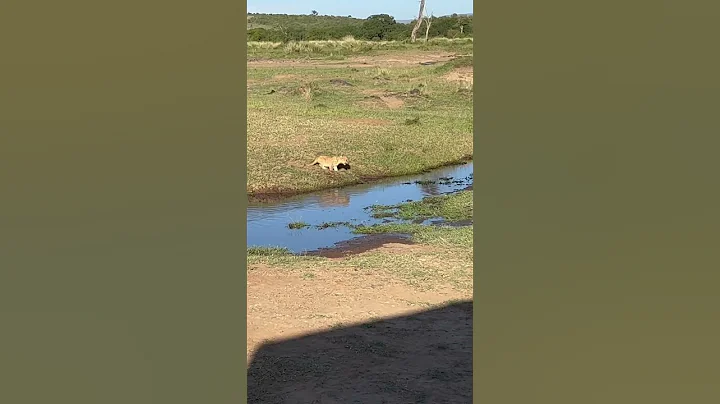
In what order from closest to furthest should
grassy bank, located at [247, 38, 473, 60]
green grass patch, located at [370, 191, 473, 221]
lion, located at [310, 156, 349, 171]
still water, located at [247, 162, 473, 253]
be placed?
still water, located at [247, 162, 473, 253]
green grass patch, located at [370, 191, 473, 221]
lion, located at [310, 156, 349, 171]
grassy bank, located at [247, 38, 473, 60]

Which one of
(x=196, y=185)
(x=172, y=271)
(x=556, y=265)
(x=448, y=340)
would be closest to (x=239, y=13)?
(x=196, y=185)

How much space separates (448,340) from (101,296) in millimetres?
4220

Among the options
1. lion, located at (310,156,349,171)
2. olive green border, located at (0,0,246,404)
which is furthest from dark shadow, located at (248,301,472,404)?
lion, located at (310,156,349,171)

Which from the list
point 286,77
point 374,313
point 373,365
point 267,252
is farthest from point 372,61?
point 373,365

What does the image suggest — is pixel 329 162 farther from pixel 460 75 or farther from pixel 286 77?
pixel 460 75

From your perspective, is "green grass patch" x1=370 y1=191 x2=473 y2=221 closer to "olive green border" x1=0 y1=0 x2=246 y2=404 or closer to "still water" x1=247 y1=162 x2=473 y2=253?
"still water" x1=247 y1=162 x2=473 y2=253

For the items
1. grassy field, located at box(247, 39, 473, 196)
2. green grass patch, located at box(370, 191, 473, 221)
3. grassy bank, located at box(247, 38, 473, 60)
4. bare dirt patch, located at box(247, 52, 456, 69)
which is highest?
grassy bank, located at box(247, 38, 473, 60)

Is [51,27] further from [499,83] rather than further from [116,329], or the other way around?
[499,83]

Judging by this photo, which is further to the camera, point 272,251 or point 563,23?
point 272,251

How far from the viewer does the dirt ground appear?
5.24 metres

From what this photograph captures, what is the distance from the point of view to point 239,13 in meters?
2.28

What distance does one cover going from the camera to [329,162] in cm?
1327

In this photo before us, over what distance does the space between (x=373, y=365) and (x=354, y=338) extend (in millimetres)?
482

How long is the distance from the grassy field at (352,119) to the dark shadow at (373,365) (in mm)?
6113
